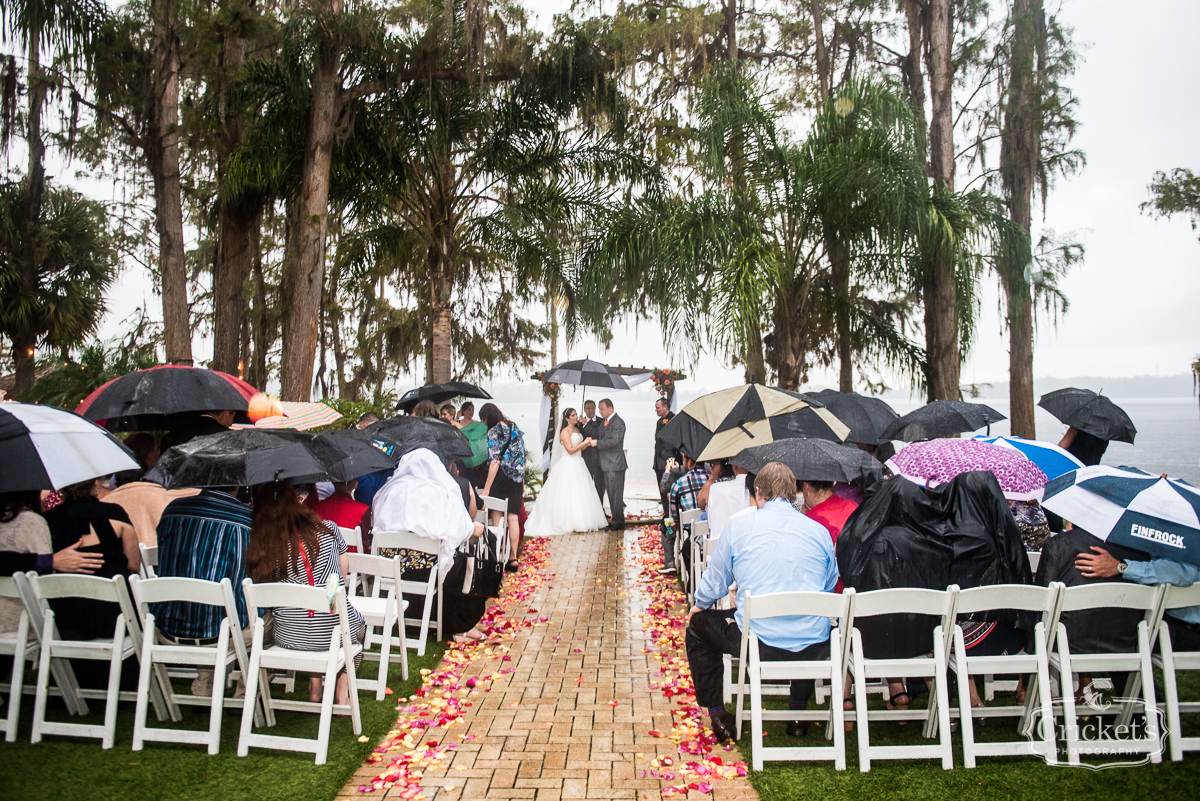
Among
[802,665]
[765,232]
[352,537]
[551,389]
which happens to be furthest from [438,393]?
[802,665]

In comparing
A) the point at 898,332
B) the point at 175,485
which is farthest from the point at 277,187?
the point at 898,332

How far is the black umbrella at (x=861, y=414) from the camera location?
24.8 feet

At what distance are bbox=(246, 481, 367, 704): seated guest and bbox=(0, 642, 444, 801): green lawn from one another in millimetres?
511

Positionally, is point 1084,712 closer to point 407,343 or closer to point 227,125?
point 227,125

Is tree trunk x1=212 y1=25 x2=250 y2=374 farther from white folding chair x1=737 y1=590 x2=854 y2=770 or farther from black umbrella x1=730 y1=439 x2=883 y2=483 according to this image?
white folding chair x1=737 y1=590 x2=854 y2=770

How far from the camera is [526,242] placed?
12.3 m

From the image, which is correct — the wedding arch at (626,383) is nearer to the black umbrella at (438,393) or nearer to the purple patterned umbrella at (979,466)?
the black umbrella at (438,393)

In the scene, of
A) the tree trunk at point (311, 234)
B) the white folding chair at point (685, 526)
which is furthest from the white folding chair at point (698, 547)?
the tree trunk at point (311, 234)

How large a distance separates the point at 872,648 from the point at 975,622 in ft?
1.82

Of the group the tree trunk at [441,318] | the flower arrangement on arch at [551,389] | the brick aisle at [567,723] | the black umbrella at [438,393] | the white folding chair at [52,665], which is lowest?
the brick aisle at [567,723]

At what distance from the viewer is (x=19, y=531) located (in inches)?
A: 169

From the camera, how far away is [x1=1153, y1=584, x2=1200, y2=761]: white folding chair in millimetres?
3957

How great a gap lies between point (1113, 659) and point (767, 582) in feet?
5.59

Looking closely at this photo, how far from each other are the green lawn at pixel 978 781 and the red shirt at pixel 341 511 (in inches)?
130
